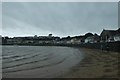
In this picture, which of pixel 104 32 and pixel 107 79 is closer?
pixel 107 79

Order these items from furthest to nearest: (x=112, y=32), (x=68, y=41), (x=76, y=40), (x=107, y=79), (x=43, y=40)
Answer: (x=43, y=40) < (x=68, y=41) < (x=76, y=40) < (x=112, y=32) < (x=107, y=79)

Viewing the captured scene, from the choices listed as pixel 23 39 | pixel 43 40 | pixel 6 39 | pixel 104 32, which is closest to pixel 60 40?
pixel 43 40

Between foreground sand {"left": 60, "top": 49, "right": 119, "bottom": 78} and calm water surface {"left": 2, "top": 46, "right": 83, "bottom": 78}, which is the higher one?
foreground sand {"left": 60, "top": 49, "right": 119, "bottom": 78}

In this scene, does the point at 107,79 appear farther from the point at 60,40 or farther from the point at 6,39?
the point at 6,39

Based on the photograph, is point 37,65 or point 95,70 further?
point 37,65

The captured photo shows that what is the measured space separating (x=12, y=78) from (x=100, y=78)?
4712 millimetres

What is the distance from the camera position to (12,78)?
12219mm

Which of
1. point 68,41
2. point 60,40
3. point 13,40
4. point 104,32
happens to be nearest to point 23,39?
point 13,40

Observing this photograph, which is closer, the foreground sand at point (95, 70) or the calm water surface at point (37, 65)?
the foreground sand at point (95, 70)

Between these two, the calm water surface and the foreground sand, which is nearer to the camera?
the foreground sand

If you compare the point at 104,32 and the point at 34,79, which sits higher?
the point at 104,32

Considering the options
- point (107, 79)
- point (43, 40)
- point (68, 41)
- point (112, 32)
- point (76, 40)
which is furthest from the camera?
point (43, 40)

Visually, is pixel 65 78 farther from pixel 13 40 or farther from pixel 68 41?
pixel 13 40

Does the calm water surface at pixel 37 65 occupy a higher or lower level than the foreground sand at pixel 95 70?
lower
